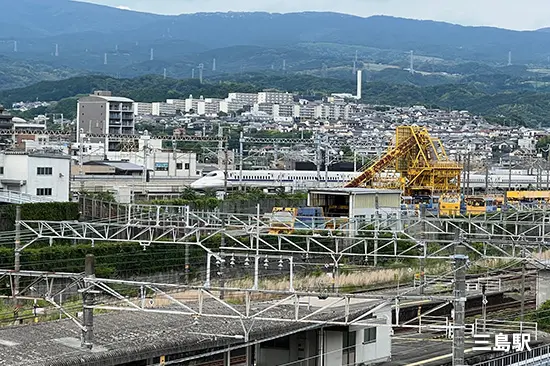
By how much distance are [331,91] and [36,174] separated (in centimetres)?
13141

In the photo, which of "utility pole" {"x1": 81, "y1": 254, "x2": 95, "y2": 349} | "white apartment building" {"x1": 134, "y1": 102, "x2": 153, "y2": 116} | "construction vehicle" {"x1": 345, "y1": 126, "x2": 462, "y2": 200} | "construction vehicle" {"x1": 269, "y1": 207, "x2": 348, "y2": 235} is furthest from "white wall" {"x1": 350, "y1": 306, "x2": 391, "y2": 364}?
"white apartment building" {"x1": 134, "y1": 102, "x2": 153, "y2": 116}

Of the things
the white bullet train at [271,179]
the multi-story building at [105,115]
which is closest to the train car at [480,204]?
the white bullet train at [271,179]

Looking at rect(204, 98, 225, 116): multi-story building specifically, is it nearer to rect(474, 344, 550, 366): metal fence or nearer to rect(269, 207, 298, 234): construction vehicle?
rect(269, 207, 298, 234): construction vehicle

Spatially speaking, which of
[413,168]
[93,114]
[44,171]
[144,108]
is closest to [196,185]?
[413,168]

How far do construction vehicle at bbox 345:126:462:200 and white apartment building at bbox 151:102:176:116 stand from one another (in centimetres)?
7244

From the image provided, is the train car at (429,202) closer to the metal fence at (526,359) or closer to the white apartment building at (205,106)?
the metal fence at (526,359)

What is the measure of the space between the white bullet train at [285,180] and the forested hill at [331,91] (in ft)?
Answer: 204

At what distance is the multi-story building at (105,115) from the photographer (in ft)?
230

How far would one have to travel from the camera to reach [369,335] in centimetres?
1447

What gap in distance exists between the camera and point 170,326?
42.5 feet

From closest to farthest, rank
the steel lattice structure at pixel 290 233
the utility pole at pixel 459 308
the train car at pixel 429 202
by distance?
the utility pole at pixel 459 308 < the steel lattice structure at pixel 290 233 < the train car at pixel 429 202

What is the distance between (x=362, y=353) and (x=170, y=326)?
270 centimetres

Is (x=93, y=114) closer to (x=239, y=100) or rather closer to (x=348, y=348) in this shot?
(x=239, y=100)

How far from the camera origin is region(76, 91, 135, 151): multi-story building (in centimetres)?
7006
